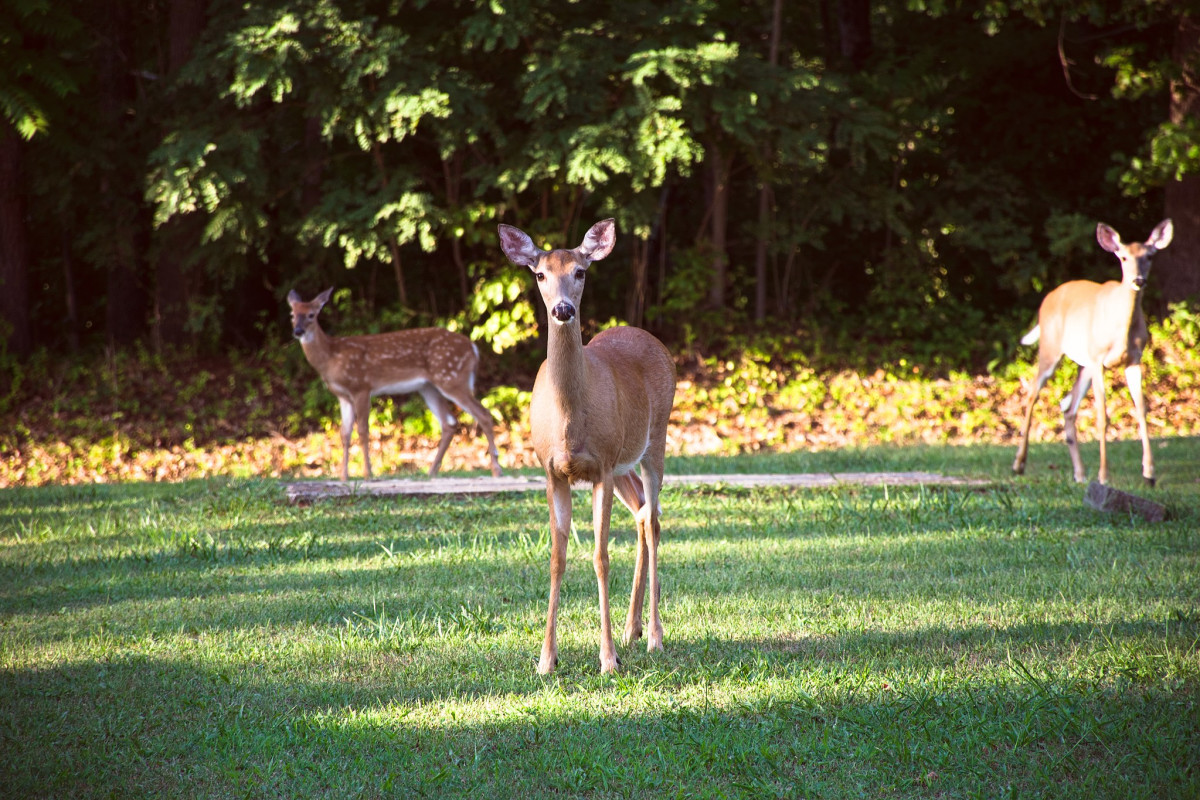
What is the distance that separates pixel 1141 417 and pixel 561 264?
20.8ft

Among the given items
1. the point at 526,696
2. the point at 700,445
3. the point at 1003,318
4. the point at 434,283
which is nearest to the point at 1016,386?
the point at 1003,318

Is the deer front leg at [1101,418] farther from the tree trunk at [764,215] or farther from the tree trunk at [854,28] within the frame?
the tree trunk at [854,28]

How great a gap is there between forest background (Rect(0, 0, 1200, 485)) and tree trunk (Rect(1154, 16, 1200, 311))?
0.04 metres

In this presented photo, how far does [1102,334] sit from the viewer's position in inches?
359

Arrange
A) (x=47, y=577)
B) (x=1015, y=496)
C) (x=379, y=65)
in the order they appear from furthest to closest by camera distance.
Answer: (x=379, y=65), (x=1015, y=496), (x=47, y=577)

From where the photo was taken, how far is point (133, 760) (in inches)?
147

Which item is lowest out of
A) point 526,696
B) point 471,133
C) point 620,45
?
point 526,696

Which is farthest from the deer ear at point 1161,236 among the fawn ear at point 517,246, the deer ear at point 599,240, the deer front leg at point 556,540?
the deer front leg at point 556,540

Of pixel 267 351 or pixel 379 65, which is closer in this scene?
pixel 379 65

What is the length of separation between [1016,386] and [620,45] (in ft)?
21.7

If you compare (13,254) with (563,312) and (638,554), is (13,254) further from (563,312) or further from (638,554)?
(563,312)

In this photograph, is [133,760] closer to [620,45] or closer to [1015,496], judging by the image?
[1015,496]

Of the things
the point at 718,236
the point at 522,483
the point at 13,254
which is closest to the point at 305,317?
the point at 522,483

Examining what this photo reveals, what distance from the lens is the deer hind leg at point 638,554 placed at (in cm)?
495
